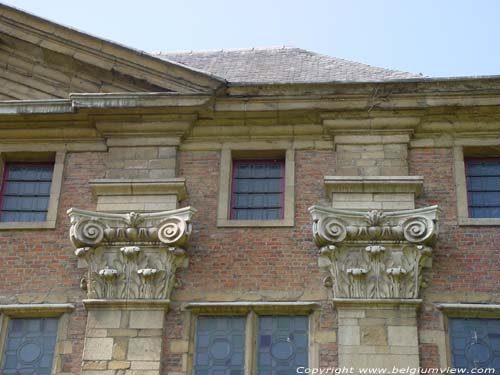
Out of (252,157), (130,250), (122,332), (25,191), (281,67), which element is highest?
(281,67)

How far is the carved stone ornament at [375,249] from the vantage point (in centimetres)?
1580

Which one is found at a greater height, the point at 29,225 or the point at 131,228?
the point at 29,225

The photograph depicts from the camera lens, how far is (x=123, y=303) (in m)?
15.9

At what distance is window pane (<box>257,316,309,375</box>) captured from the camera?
15.5m

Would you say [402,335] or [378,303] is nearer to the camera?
[402,335]

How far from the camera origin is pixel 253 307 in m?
15.9

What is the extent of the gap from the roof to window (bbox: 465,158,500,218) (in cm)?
204

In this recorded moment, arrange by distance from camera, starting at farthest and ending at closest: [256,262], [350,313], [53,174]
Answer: [53,174] < [256,262] < [350,313]

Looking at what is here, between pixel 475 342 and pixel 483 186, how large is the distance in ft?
9.08

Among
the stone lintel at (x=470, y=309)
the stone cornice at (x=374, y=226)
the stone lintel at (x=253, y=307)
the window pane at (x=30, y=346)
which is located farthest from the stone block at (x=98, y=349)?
the stone lintel at (x=470, y=309)

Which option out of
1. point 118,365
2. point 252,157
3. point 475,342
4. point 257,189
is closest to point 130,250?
point 118,365

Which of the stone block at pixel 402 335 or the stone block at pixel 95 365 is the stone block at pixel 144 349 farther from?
the stone block at pixel 402 335

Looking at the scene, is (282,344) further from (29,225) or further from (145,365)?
(29,225)

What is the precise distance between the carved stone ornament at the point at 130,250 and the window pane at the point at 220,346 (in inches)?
31.3
